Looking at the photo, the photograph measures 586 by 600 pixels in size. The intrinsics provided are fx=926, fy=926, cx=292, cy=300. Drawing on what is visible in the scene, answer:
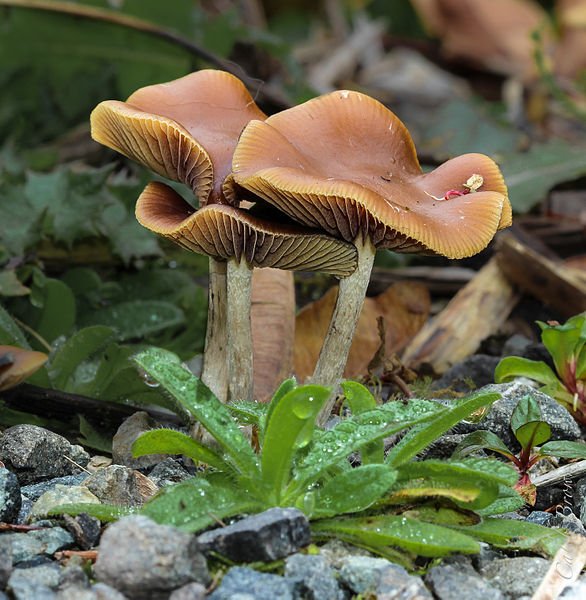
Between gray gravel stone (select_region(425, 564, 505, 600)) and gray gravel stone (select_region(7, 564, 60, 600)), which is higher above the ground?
gray gravel stone (select_region(425, 564, 505, 600))

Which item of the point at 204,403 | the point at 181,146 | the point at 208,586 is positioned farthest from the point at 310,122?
the point at 208,586

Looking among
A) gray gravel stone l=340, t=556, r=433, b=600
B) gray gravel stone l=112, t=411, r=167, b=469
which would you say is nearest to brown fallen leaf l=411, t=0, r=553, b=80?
gray gravel stone l=112, t=411, r=167, b=469

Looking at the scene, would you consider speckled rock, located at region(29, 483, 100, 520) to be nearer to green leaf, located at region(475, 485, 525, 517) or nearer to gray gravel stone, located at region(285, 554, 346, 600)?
gray gravel stone, located at region(285, 554, 346, 600)

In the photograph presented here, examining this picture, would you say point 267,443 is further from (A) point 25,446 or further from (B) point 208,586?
(A) point 25,446

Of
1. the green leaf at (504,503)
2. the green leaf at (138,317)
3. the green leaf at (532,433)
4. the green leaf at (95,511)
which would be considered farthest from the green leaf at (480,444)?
the green leaf at (138,317)

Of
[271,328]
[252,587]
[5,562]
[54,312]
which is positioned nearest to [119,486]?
[5,562]

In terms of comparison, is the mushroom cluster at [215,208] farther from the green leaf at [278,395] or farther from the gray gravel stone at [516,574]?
the gray gravel stone at [516,574]
